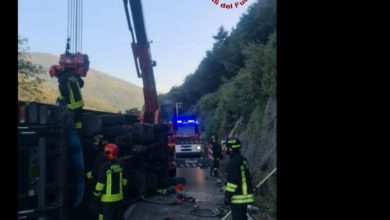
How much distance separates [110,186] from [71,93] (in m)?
2.21

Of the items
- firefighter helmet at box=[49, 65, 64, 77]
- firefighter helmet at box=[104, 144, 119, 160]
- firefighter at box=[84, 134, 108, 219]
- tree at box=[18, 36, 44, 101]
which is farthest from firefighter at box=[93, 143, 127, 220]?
tree at box=[18, 36, 44, 101]

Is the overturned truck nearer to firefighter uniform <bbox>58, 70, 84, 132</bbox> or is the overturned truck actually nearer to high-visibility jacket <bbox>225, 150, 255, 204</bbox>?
firefighter uniform <bbox>58, 70, 84, 132</bbox>

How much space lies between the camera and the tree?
20.9m

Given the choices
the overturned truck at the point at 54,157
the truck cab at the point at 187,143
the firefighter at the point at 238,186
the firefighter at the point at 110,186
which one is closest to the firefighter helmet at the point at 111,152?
the firefighter at the point at 110,186

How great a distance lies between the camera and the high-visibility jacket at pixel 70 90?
8.80 m

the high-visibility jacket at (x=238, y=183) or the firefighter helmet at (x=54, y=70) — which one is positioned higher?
the firefighter helmet at (x=54, y=70)

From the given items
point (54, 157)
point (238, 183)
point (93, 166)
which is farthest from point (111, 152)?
point (238, 183)

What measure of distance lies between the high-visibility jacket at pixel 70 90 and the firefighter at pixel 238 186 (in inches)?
130

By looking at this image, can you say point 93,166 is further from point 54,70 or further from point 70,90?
point 54,70

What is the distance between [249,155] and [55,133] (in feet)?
32.0

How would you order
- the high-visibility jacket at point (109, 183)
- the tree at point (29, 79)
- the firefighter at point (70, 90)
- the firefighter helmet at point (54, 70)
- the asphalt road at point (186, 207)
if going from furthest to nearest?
the tree at point (29, 79) → the asphalt road at point (186, 207) → the firefighter helmet at point (54, 70) → the firefighter at point (70, 90) → the high-visibility jacket at point (109, 183)

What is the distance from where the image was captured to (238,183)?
303 inches

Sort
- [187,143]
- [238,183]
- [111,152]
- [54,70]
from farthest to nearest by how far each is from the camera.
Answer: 1. [187,143]
2. [54,70]
3. [111,152]
4. [238,183]

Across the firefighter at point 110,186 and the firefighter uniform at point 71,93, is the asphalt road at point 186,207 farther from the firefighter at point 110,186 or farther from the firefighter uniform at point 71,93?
the firefighter uniform at point 71,93
